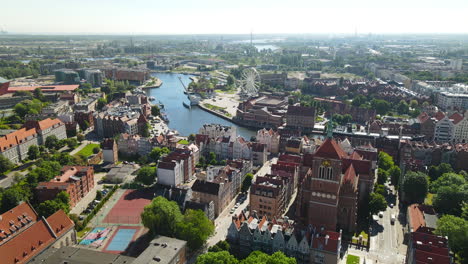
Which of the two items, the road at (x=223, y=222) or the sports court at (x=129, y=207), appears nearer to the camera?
the road at (x=223, y=222)

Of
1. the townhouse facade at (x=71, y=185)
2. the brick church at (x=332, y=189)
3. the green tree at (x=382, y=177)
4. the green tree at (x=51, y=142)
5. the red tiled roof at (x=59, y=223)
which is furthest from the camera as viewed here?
the green tree at (x=51, y=142)

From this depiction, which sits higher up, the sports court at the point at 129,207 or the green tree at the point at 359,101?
the green tree at the point at 359,101

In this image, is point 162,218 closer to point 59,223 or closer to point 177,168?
point 59,223

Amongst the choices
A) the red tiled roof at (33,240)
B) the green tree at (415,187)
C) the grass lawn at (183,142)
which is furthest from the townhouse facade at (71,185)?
the green tree at (415,187)

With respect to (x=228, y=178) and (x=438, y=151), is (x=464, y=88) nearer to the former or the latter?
(x=438, y=151)

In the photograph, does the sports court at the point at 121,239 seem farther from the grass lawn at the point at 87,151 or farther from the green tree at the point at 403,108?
the green tree at the point at 403,108

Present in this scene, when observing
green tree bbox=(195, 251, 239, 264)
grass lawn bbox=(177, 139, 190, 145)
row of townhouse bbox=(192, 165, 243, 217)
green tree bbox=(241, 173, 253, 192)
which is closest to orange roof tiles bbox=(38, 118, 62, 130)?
grass lawn bbox=(177, 139, 190, 145)
